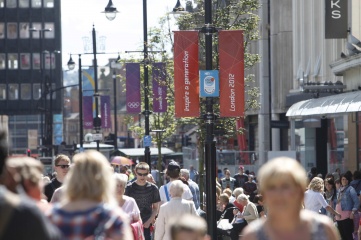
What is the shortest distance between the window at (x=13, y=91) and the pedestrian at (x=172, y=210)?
102m

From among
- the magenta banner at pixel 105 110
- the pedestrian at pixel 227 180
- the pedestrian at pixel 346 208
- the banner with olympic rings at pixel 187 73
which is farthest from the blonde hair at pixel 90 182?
the magenta banner at pixel 105 110

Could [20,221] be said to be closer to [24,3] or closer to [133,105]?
[133,105]

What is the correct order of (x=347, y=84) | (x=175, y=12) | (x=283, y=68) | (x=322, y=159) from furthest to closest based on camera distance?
(x=283, y=68) < (x=322, y=159) < (x=347, y=84) < (x=175, y=12)

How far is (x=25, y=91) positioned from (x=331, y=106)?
87.6 meters

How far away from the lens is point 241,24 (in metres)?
32.5

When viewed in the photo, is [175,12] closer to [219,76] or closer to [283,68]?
[219,76]

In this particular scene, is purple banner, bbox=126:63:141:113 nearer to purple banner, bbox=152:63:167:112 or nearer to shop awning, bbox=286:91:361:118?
purple banner, bbox=152:63:167:112

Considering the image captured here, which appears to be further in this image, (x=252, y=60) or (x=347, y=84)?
(x=347, y=84)

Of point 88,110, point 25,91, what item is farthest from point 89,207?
point 25,91

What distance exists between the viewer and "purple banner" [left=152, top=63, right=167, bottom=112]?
119 feet

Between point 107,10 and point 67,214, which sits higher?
point 107,10

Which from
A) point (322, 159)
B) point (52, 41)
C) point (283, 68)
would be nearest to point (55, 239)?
point (322, 159)

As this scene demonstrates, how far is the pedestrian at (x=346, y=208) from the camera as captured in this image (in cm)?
2353

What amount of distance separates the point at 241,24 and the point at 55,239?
2629 centimetres
